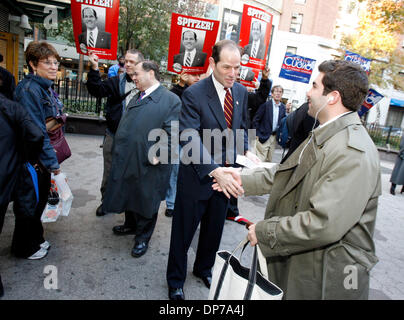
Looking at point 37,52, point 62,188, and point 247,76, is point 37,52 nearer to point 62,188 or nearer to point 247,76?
point 62,188

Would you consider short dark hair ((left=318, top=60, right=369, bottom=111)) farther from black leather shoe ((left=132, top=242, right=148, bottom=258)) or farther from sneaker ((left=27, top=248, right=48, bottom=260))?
sneaker ((left=27, top=248, right=48, bottom=260))

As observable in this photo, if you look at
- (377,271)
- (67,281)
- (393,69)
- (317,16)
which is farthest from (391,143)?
(317,16)

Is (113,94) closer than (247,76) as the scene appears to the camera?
Yes

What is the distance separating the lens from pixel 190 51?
5.09m

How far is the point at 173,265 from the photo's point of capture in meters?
2.76

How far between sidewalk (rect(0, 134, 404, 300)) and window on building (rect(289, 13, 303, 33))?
Answer: 31.5 meters

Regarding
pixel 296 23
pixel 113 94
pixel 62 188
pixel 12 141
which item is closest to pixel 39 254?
pixel 62 188

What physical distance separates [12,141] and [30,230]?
1.14m

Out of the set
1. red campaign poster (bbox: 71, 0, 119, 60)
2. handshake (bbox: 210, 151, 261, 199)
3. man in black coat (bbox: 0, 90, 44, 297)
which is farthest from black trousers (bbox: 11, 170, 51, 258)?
red campaign poster (bbox: 71, 0, 119, 60)

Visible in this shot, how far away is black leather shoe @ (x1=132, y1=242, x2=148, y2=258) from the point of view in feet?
11.1

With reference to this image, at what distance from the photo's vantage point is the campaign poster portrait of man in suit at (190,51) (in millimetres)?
5070

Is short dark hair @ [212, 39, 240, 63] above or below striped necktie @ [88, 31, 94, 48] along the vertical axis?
below

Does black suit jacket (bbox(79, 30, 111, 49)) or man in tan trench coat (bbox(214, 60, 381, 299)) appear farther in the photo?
black suit jacket (bbox(79, 30, 111, 49))

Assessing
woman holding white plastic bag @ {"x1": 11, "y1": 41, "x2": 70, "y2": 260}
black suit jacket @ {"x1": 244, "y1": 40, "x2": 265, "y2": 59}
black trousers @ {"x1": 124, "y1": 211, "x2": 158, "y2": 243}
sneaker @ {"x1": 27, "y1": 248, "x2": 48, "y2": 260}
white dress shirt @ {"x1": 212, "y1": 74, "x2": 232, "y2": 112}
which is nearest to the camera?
white dress shirt @ {"x1": 212, "y1": 74, "x2": 232, "y2": 112}
